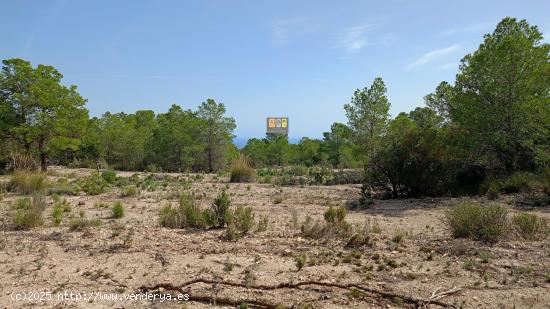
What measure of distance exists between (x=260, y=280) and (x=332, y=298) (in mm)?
1031

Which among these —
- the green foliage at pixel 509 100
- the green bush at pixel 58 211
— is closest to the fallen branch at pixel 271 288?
the green bush at pixel 58 211

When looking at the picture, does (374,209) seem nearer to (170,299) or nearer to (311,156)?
(170,299)

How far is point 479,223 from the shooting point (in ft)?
25.2

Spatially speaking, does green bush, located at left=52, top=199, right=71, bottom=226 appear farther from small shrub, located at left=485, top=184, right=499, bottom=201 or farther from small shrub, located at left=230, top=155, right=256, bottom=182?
small shrub, located at left=485, top=184, right=499, bottom=201

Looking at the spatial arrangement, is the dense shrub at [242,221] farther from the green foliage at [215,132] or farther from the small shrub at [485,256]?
Result: the green foliage at [215,132]

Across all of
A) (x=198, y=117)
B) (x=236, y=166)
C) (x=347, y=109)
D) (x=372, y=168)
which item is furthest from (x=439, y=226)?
(x=198, y=117)

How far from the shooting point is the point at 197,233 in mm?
8359

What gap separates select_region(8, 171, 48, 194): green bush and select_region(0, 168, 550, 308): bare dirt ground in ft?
23.0

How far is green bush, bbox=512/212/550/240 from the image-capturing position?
7.57 meters

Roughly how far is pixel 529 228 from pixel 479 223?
2.97 ft

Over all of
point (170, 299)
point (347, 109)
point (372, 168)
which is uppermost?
point (347, 109)

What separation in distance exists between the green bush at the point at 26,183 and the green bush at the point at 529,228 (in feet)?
46.1

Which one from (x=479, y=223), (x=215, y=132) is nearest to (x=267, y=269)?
(x=479, y=223)

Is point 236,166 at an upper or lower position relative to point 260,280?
upper
